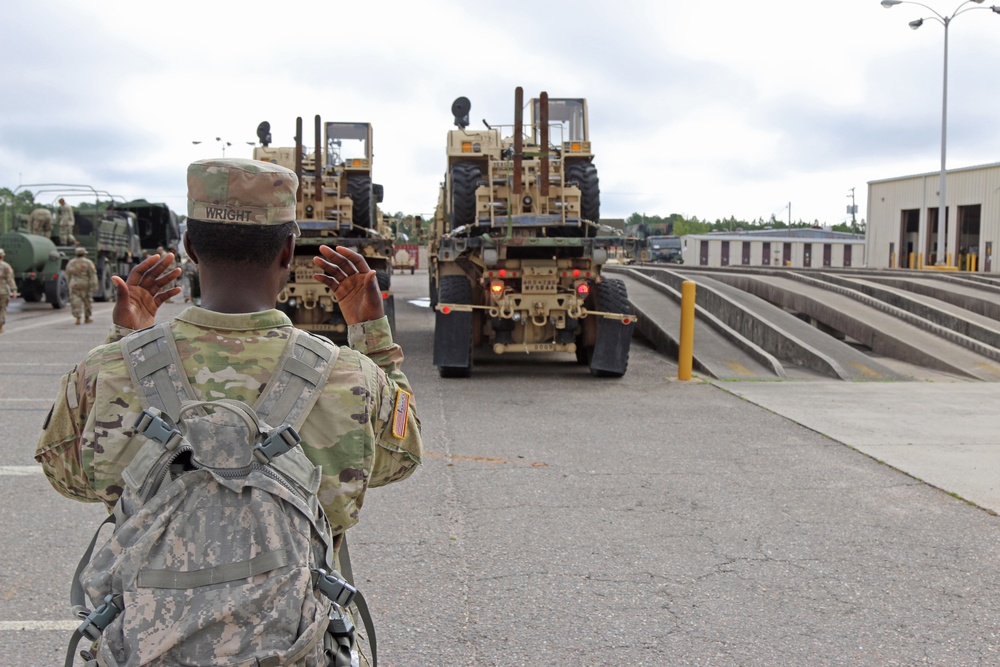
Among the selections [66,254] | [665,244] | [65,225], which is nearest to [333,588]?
[66,254]

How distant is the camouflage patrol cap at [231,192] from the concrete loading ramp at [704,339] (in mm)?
10714

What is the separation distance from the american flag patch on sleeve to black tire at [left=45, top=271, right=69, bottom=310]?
24.5m

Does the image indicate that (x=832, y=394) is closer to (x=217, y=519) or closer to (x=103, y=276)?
(x=217, y=519)

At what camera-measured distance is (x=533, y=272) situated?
38.1 ft

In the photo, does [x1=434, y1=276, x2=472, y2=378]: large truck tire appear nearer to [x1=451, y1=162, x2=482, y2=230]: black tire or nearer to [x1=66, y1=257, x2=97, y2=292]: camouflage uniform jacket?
[x1=451, y1=162, x2=482, y2=230]: black tire

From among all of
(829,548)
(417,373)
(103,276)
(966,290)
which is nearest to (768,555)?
(829,548)

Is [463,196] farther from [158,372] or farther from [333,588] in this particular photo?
[333,588]

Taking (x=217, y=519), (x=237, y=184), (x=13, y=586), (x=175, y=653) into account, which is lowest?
(x=13, y=586)

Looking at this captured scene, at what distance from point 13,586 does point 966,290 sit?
61.0 ft

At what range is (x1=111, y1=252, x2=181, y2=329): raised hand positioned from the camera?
7.64 feet

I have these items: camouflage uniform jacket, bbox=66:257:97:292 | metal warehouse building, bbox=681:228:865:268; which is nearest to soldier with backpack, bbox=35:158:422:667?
camouflage uniform jacket, bbox=66:257:97:292

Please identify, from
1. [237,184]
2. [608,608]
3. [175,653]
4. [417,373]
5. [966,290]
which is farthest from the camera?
[966,290]

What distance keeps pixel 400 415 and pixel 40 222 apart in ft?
87.3

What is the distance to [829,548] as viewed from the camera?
17.0 feet
